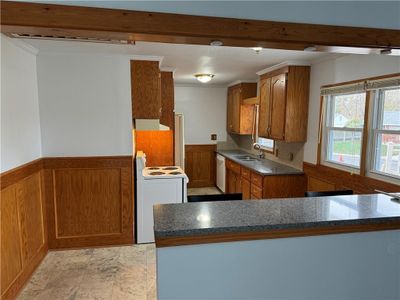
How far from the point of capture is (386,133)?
2535 millimetres

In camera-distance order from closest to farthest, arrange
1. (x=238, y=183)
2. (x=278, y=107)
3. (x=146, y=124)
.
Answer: (x=146, y=124) → (x=278, y=107) → (x=238, y=183)

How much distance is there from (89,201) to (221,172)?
297 cm

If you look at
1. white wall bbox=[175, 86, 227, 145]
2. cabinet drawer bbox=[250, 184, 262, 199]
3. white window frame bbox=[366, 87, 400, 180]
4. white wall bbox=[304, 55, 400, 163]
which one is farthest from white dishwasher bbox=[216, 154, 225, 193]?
white window frame bbox=[366, 87, 400, 180]

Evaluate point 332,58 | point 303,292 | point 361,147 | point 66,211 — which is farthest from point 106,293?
point 332,58

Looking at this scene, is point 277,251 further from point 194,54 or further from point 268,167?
point 268,167

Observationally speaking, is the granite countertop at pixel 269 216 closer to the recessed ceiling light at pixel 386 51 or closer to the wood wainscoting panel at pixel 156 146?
the recessed ceiling light at pixel 386 51

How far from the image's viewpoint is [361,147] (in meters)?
2.78

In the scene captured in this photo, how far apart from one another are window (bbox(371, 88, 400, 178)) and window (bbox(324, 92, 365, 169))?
0.66 ft

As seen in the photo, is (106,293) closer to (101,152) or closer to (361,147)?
(101,152)

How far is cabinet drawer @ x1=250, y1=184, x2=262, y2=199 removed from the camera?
12.1 feet

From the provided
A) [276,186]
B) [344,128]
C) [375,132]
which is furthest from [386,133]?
[276,186]

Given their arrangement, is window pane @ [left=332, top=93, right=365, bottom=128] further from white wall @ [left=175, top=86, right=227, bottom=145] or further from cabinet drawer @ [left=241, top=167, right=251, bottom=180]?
white wall @ [left=175, top=86, right=227, bottom=145]

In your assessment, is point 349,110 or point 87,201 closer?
Answer: point 349,110

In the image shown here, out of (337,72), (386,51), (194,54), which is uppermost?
(194,54)
